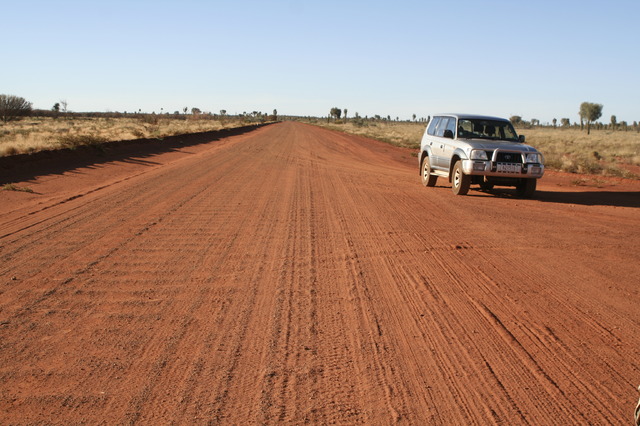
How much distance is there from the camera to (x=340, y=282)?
6.02 metres

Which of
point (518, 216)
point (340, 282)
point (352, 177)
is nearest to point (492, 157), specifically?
point (518, 216)

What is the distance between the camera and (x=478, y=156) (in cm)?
1241

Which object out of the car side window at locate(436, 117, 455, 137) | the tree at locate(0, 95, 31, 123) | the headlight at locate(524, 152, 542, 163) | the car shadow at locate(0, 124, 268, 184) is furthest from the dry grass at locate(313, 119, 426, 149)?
the tree at locate(0, 95, 31, 123)

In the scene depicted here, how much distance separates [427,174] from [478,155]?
9.05 feet

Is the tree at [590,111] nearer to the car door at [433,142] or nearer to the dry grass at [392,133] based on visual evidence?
the dry grass at [392,133]

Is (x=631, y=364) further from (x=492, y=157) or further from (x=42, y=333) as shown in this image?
(x=492, y=157)

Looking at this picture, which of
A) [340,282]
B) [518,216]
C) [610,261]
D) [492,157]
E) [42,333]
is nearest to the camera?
[42,333]

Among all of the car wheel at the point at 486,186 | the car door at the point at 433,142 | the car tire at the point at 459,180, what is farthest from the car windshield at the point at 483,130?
the car wheel at the point at 486,186

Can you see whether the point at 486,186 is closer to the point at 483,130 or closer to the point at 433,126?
the point at 483,130

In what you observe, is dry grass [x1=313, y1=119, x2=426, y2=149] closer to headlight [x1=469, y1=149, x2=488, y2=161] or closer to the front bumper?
the front bumper

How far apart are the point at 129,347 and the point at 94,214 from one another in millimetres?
5932

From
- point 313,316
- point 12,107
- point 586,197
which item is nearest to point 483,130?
point 586,197

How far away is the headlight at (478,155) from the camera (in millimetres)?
12391

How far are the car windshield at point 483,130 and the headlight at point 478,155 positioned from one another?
138 centimetres
